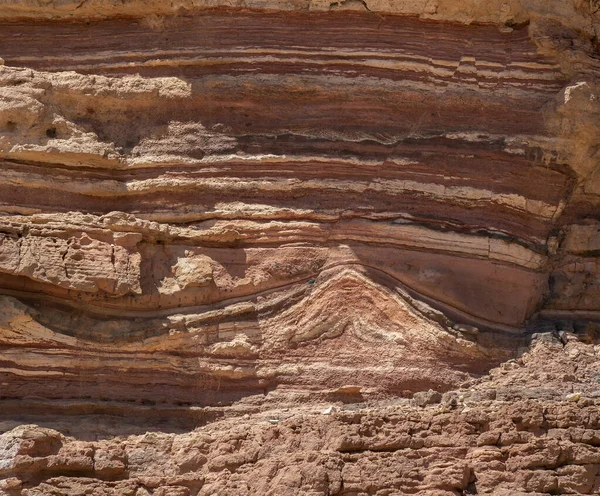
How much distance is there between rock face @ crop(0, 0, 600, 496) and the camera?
8.23 m

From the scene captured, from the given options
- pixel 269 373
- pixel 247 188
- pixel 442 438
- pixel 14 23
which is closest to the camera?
pixel 442 438

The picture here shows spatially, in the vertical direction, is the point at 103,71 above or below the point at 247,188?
above

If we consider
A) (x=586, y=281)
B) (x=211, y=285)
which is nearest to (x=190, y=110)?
(x=211, y=285)

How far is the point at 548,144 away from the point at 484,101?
0.63m

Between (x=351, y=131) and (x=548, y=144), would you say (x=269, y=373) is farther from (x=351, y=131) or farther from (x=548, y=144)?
(x=548, y=144)

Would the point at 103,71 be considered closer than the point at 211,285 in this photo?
A: No

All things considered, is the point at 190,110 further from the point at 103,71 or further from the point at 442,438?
A: the point at 442,438

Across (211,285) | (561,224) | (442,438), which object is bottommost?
(442,438)

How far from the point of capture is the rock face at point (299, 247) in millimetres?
8227

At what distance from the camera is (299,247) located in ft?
30.5

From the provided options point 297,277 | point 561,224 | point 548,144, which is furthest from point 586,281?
point 297,277

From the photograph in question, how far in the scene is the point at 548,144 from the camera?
9.69 m

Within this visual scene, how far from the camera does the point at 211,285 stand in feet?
30.1

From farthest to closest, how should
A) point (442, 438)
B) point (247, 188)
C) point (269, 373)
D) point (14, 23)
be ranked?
point (14, 23) → point (247, 188) → point (269, 373) → point (442, 438)
